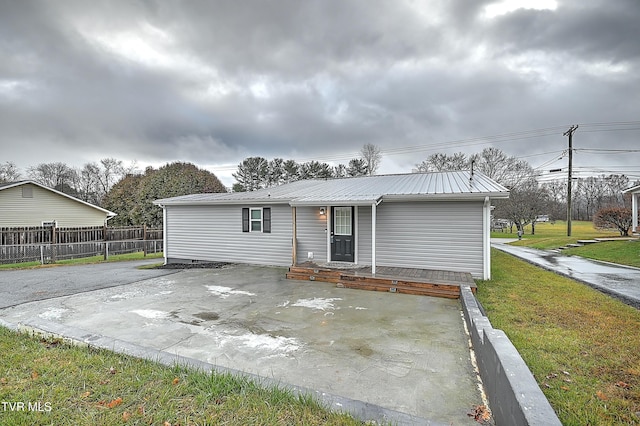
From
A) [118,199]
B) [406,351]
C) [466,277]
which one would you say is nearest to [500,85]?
[466,277]

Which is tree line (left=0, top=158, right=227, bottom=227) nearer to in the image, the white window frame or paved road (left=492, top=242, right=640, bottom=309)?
the white window frame

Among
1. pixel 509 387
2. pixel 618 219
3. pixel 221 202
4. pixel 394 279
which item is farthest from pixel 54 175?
pixel 618 219

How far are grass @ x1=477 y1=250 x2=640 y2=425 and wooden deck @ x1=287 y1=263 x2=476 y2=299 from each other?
0.58 meters

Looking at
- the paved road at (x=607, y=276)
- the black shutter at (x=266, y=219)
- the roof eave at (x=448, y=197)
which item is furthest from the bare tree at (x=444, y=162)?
the black shutter at (x=266, y=219)

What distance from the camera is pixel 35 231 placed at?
13.1 metres

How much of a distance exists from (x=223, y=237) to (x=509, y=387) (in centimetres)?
1040

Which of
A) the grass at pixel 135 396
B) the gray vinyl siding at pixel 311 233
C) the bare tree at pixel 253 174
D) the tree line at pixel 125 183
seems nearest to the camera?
the grass at pixel 135 396

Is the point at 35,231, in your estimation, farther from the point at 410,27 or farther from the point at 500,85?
the point at 500,85

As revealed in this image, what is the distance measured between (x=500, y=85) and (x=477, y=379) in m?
15.0

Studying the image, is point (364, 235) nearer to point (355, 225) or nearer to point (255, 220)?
point (355, 225)

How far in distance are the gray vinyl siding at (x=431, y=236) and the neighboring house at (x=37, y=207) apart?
16.5 m

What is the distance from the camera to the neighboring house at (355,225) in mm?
7785

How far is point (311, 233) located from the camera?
9664 millimetres

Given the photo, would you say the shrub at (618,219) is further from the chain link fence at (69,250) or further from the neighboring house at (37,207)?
the neighboring house at (37,207)
